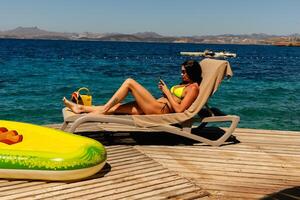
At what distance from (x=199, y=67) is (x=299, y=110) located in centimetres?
1129

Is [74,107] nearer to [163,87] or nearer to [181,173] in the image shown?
[163,87]

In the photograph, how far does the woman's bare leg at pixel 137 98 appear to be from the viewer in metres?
6.23

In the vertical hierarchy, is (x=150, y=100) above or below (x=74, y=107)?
above

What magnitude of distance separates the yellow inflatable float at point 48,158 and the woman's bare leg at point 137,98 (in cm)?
133

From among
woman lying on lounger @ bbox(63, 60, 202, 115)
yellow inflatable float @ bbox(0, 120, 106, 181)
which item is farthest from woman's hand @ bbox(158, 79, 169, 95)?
yellow inflatable float @ bbox(0, 120, 106, 181)

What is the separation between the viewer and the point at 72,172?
457 cm

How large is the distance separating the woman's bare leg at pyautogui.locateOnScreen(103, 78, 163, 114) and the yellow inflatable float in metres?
1.33

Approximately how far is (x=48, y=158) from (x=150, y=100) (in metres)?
2.27

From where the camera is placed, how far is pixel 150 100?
6.41 metres

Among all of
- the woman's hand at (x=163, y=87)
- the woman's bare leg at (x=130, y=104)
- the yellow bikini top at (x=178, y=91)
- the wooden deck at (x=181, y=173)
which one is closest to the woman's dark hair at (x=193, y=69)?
the yellow bikini top at (x=178, y=91)

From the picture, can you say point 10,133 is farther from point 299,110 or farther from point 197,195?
point 299,110

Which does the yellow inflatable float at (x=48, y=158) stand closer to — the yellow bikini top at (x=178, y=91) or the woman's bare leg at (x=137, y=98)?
the woman's bare leg at (x=137, y=98)

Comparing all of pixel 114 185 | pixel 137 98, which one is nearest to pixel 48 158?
pixel 114 185

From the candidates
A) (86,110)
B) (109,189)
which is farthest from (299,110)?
(109,189)
